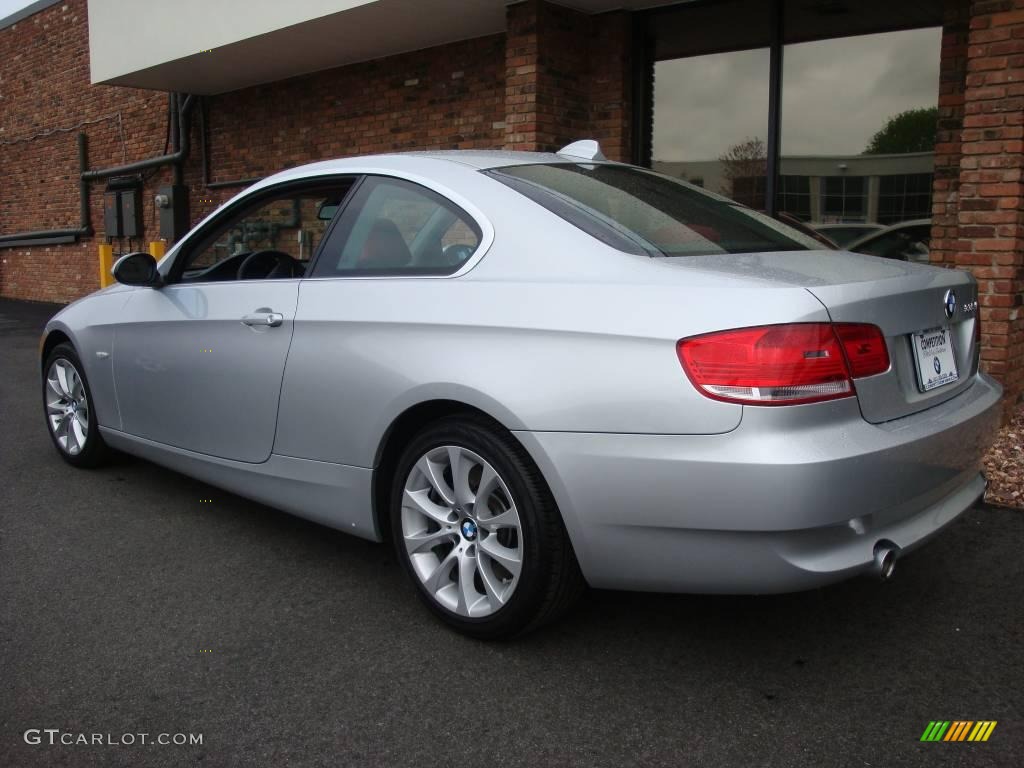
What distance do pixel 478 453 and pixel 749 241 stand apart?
119 cm

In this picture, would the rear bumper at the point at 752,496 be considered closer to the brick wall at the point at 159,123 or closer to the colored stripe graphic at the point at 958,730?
the colored stripe graphic at the point at 958,730

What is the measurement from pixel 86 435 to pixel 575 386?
3.36 m

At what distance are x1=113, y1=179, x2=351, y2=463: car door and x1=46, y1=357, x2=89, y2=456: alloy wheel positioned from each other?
2.21ft

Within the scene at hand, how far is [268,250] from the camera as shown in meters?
4.32

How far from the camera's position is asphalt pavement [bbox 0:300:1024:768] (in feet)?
7.84

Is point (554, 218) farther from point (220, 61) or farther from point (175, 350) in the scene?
point (220, 61)

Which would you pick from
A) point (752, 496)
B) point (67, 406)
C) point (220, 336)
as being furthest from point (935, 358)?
point (67, 406)

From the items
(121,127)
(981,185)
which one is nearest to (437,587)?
(981,185)

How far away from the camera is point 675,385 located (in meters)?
2.40

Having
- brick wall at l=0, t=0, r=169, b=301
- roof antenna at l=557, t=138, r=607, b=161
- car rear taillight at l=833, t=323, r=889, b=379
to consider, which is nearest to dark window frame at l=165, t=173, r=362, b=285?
roof antenna at l=557, t=138, r=607, b=161

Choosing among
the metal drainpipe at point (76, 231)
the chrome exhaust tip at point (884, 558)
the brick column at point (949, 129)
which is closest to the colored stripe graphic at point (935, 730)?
the chrome exhaust tip at point (884, 558)

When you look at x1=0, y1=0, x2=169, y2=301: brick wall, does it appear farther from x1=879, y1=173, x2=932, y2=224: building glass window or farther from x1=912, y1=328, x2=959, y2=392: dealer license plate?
x1=912, y1=328, x2=959, y2=392: dealer license plate

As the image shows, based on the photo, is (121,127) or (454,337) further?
(121,127)

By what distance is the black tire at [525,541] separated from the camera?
2.68 metres
